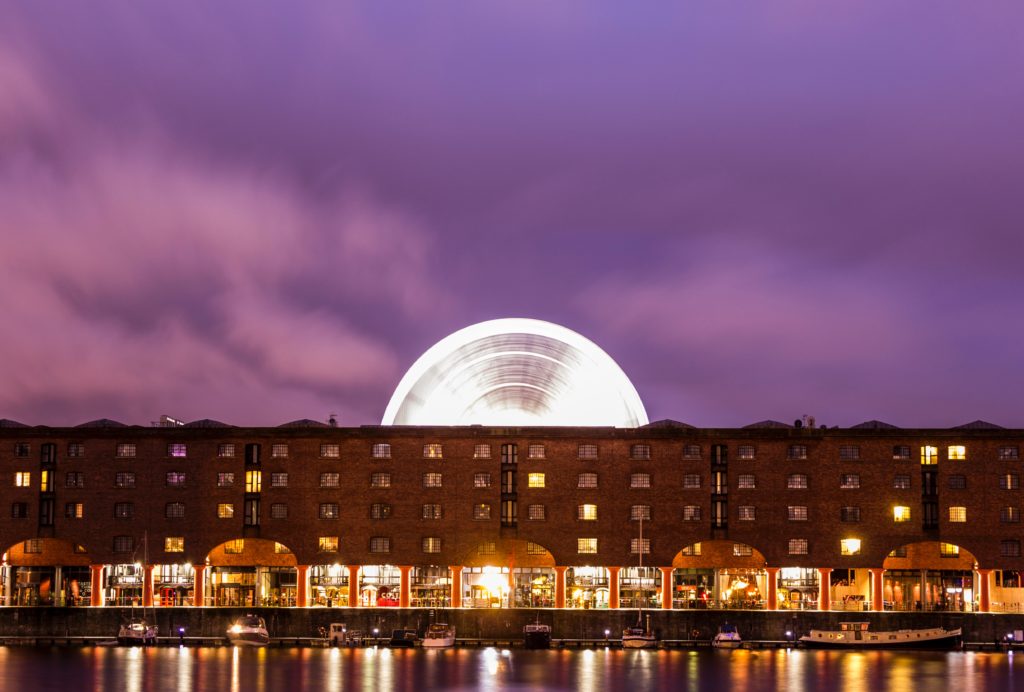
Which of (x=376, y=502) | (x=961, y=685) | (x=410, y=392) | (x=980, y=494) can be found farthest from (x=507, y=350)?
(x=961, y=685)

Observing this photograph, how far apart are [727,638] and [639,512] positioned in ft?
42.1

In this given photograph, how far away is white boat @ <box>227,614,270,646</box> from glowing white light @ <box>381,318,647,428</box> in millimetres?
19204

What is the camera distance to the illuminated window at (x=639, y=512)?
10947 cm

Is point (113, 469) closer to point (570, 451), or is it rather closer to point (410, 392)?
point (410, 392)

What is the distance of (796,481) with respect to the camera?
360 feet

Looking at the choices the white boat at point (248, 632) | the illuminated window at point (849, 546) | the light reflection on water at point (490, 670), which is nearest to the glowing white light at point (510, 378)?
the illuminated window at point (849, 546)

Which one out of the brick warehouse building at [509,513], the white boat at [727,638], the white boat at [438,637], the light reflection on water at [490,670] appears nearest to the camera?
the light reflection on water at [490,670]

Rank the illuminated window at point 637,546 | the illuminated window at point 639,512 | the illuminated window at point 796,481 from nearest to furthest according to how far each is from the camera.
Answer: the illuminated window at point 637,546
the illuminated window at point 639,512
the illuminated window at point 796,481

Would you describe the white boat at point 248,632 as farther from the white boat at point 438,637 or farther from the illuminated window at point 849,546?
the illuminated window at point 849,546

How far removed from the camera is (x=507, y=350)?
114 metres

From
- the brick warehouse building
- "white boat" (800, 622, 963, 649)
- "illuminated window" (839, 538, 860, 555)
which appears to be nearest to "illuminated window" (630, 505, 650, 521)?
the brick warehouse building

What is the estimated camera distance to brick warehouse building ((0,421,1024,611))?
108 m

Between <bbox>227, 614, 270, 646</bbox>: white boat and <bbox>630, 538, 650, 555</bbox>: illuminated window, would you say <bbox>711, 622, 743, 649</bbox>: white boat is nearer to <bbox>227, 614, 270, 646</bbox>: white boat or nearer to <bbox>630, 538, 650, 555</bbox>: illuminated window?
<bbox>630, 538, 650, 555</bbox>: illuminated window

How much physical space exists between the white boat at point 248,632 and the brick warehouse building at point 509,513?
24.0 feet
